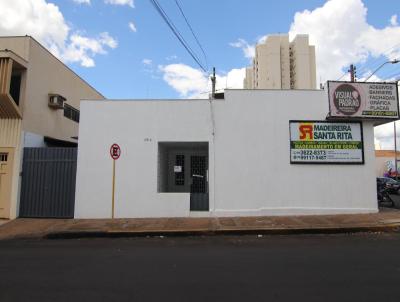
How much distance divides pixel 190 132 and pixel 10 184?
23.7ft

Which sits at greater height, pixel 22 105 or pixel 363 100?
pixel 363 100

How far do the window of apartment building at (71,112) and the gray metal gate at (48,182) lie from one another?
4.00 metres

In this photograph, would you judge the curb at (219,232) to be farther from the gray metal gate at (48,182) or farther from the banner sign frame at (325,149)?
the banner sign frame at (325,149)

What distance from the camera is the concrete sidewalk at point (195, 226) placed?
1162 cm

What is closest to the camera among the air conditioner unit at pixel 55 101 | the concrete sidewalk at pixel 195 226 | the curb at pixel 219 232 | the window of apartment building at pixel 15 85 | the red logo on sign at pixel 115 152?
the curb at pixel 219 232

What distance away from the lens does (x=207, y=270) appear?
7.04 metres

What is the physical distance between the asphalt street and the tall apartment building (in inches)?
2023

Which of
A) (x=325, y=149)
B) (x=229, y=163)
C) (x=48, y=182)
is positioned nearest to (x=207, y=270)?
(x=229, y=163)

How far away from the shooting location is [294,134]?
48.4 ft

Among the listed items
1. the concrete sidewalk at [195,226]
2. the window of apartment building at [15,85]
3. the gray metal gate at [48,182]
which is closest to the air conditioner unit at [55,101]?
the window of apartment building at [15,85]

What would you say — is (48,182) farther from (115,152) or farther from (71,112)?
(71,112)

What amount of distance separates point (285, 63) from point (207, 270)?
63.3 m

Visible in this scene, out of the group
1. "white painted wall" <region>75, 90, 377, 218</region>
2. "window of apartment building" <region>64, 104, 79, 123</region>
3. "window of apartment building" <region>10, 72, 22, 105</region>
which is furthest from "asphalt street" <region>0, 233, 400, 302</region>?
"window of apartment building" <region>64, 104, 79, 123</region>

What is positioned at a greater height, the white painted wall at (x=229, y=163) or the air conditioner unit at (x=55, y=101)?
the air conditioner unit at (x=55, y=101)
